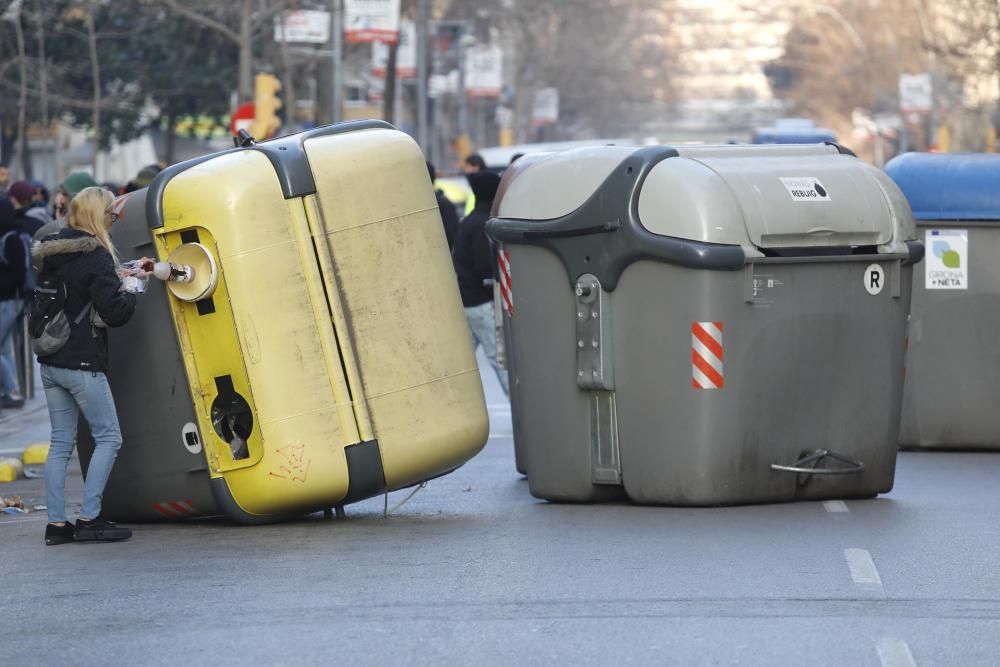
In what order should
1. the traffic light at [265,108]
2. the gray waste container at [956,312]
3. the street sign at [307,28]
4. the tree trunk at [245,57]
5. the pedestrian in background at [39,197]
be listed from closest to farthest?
the gray waste container at [956,312] → the pedestrian in background at [39,197] → the traffic light at [265,108] → the street sign at [307,28] → the tree trunk at [245,57]

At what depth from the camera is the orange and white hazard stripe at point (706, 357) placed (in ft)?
31.4

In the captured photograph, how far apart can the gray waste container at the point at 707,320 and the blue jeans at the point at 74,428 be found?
7.00 ft

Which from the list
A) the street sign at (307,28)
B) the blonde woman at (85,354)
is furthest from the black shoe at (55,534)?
the street sign at (307,28)

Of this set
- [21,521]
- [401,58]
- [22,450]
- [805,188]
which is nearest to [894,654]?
[805,188]

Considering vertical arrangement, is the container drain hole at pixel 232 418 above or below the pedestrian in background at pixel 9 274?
above

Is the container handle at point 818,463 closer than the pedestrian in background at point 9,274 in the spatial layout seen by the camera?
Yes

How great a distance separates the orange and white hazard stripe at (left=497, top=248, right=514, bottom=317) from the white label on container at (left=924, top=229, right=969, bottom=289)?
10.5 feet

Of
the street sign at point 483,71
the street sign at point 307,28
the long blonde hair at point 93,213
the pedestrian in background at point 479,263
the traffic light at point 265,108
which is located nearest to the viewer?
the long blonde hair at point 93,213

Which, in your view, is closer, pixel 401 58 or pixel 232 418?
pixel 232 418

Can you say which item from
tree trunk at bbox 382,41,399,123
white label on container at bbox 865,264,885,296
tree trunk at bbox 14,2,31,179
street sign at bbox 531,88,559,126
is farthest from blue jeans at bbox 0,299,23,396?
street sign at bbox 531,88,559,126

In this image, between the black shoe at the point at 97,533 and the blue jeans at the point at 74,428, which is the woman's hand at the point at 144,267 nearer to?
the blue jeans at the point at 74,428

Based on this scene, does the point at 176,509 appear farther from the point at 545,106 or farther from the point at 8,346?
the point at 545,106

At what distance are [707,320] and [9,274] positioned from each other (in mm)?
7522

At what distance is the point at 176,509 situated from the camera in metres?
9.71
